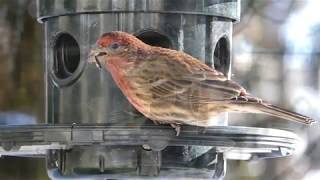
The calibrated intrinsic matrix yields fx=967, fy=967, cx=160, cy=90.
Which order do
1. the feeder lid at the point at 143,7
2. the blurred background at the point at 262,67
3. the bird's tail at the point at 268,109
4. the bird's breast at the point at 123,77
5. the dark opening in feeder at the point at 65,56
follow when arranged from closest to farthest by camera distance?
the bird's tail at the point at 268,109, the blurred background at the point at 262,67, the bird's breast at the point at 123,77, the feeder lid at the point at 143,7, the dark opening in feeder at the point at 65,56

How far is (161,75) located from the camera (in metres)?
3.05

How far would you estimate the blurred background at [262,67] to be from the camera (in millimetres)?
2936

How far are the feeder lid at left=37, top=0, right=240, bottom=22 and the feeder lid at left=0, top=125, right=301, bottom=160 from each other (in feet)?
1.69

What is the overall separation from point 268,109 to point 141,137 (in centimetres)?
40

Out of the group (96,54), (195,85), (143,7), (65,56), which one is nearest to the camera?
(195,85)

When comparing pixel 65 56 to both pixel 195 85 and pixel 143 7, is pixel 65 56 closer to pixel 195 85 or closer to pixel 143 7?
pixel 143 7

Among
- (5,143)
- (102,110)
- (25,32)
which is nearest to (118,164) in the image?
(102,110)

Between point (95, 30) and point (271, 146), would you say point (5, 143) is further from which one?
point (271, 146)

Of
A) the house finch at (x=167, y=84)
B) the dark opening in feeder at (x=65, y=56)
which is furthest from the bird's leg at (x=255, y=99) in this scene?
the dark opening in feeder at (x=65, y=56)

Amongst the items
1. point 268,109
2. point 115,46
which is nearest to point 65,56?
point 115,46

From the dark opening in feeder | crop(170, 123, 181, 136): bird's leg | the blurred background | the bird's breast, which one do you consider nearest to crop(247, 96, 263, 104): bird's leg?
the blurred background

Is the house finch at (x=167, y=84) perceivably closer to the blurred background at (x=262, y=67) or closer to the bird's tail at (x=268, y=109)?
the bird's tail at (x=268, y=109)

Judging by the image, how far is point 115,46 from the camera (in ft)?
10.1

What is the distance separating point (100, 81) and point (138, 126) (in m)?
0.43
